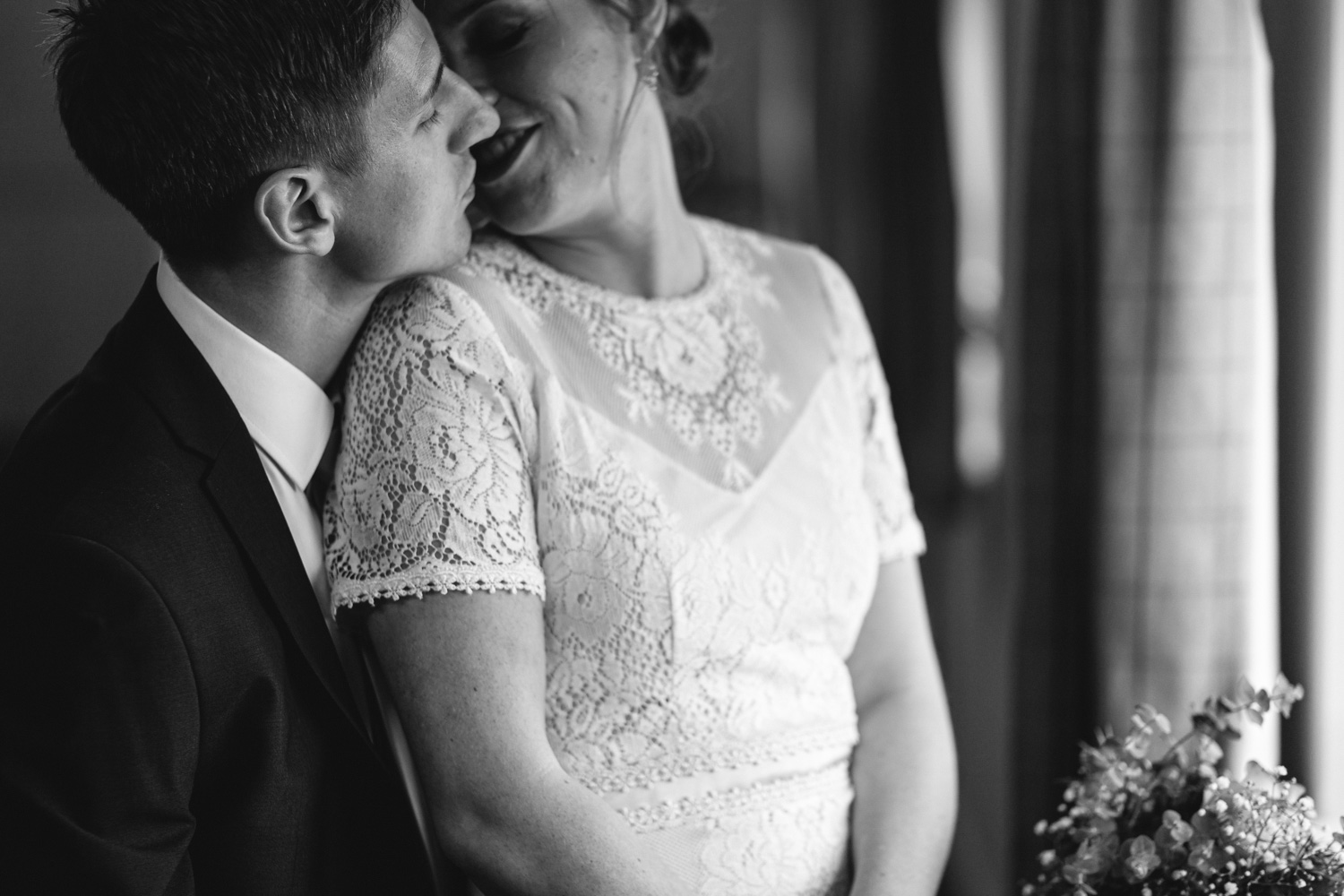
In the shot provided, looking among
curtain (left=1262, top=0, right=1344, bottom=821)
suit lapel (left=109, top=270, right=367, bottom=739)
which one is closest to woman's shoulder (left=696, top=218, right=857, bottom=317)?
curtain (left=1262, top=0, right=1344, bottom=821)

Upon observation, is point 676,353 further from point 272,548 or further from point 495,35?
point 272,548

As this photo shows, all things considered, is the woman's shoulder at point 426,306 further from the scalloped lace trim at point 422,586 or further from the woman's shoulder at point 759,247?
the woman's shoulder at point 759,247

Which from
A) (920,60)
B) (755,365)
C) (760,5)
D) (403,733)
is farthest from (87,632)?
(760,5)

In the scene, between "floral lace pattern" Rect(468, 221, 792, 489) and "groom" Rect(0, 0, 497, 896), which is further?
"floral lace pattern" Rect(468, 221, 792, 489)

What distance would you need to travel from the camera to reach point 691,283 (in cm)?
165

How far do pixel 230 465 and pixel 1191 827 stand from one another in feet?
3.46

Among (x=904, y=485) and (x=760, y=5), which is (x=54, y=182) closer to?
(x=904, y=485)

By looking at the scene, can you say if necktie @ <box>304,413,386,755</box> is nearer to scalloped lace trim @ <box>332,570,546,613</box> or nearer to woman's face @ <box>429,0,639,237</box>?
scalloped lace trim @ <box>332,570,546,613</box>

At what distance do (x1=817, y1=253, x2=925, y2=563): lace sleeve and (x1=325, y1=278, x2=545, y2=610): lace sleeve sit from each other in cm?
53

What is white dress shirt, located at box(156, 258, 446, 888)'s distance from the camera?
1.29m

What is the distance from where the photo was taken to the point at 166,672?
3.64ft

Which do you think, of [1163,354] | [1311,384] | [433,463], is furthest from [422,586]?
[1311,384]

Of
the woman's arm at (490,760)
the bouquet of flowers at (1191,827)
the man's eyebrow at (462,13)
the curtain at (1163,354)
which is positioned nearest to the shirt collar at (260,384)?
the woman's arm at (490,760)

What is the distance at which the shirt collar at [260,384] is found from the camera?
1.29 metres
